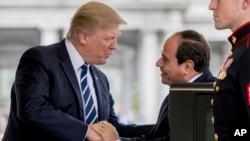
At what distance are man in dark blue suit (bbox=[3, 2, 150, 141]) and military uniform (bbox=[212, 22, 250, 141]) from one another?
429mm

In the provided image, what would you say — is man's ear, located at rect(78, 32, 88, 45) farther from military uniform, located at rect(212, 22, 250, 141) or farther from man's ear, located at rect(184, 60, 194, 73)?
military uniform, located at rect(212, 22, 250, 141)

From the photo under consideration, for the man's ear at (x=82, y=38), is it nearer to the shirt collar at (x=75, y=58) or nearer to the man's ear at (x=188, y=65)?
the shirt collar at (x=75, y=58)

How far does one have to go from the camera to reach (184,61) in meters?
1.59

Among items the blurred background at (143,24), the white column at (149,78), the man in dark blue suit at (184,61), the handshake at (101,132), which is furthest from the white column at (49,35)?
the handshake at (101,132)

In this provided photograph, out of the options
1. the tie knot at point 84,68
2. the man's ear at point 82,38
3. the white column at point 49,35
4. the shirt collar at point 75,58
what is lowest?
the white column at point 49,35

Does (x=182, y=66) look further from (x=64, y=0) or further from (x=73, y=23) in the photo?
(x=64, y=0)

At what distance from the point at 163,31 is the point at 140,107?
1.99 meters

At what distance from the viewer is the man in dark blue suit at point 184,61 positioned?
158 cm

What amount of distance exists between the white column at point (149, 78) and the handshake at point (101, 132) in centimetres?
1295

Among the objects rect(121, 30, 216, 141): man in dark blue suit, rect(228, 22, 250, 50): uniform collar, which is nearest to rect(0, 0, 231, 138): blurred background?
rect(121, 30, 216, 141): man in dark blue suit

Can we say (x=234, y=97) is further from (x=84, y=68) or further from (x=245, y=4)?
(x=84, y=68)

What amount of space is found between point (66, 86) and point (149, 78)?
13.6 meters

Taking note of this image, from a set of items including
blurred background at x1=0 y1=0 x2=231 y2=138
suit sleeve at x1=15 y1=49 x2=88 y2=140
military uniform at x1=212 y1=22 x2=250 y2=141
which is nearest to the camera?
military uniform at x1=212 y1=22 x2=250 y2=141

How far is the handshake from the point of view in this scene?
1430 mm
